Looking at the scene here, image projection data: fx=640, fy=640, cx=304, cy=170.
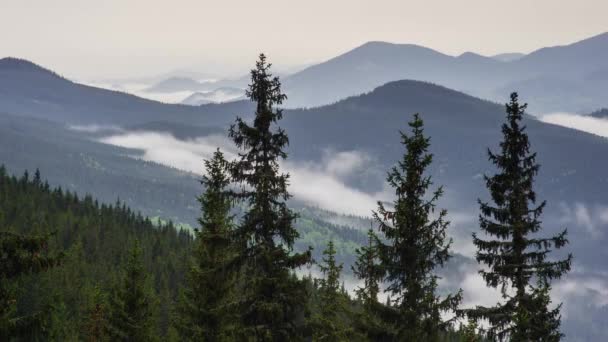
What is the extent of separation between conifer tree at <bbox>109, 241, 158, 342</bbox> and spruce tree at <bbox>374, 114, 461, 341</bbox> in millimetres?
15702

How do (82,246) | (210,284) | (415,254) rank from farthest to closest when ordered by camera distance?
1. (82,246)
2. (210,284)
3. (415,254)

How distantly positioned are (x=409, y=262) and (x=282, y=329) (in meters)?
5.08

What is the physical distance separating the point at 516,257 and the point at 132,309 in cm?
1954

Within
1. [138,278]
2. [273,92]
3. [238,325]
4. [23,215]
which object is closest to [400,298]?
[238,325]

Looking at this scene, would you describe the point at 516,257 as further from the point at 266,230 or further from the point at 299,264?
the point at 266,230

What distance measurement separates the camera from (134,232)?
481 ft

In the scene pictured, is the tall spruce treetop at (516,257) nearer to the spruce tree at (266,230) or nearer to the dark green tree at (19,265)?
the spruce tree at (266,230)

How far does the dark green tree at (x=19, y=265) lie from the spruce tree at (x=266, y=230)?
777cm

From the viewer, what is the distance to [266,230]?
Answer: 2359cm

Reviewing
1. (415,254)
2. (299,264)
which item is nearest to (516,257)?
(415,254)

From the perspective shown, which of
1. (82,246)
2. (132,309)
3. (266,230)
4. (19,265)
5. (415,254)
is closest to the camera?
(19,265)

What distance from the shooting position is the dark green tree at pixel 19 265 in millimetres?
16453

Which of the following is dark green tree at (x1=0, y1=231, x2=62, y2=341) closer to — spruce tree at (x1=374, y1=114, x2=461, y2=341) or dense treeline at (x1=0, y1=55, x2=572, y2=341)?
dense treeline at (x1=0, y1=55, x2=572, y2=341)

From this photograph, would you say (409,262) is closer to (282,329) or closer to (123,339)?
(282,329)
